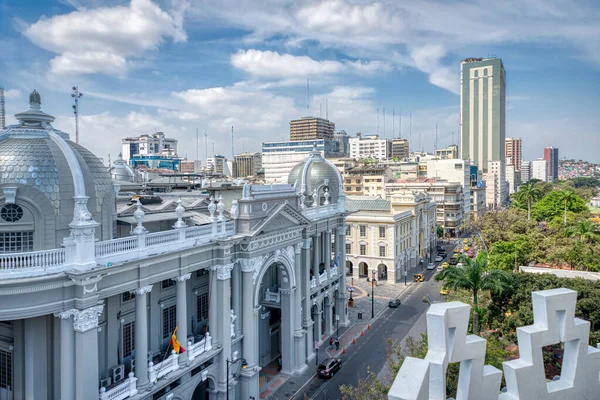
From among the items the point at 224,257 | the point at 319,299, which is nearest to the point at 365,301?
the point at 319,299

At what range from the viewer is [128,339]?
26.9 meters

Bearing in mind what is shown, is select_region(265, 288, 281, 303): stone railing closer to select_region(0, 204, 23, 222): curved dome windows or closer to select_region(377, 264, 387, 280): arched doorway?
select_region(0, 204, 23, 222): curved dome windows

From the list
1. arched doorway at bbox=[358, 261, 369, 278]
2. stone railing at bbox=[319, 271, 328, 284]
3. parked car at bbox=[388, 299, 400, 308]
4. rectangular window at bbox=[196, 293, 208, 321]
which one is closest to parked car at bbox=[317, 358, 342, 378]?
stone railing at bbox=[319, 271, 328, 284]

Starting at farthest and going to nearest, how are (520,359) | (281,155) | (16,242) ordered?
(281,155) < (16,242) < (520,359)

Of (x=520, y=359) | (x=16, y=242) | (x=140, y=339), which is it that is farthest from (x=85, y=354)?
(x=520, y=359)

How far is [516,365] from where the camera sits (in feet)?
31.6

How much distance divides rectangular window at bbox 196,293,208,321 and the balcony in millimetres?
5587

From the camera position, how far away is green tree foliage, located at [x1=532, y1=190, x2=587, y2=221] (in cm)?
9400

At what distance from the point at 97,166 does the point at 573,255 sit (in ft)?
164

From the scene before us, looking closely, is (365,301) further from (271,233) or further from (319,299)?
(271,233)

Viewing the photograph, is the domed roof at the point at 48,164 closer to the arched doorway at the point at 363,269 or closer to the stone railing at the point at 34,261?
the stone railing at the point at 34,261

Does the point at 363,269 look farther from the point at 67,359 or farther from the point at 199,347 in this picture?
the point at 67,359

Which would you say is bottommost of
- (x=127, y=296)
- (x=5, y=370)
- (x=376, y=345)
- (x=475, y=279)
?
(x=376, y=345)

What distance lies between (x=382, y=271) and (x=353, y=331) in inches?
1025
